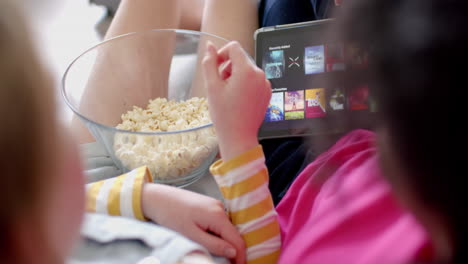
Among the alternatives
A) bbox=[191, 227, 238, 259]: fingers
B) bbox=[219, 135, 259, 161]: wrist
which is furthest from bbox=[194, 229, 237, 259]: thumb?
bbox=[219, 135, 259, 161]: wrist

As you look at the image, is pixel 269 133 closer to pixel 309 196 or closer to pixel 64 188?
pixel 309 196

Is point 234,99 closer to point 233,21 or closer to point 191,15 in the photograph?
point 233,21

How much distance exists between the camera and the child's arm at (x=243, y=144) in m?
0.57

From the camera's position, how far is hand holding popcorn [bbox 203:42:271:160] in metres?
0.57

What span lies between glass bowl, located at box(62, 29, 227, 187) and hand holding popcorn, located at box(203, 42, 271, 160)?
0.08 metres

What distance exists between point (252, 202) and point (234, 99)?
13 centimetres

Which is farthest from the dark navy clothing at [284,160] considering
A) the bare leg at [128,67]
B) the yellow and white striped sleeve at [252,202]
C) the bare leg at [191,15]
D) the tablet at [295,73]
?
the bare leg at [191,15]

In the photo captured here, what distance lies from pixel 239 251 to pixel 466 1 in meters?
0.40

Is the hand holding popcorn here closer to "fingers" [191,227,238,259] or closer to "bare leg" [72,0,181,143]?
"fingers" [191,227,238,259]

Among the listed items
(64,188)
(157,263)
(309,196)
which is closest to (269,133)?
(309,196)

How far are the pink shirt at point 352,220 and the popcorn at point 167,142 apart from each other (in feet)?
0.57

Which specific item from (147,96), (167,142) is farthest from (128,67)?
(167,142)

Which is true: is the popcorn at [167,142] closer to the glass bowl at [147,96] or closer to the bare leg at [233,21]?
the glass bowl at [147,96]

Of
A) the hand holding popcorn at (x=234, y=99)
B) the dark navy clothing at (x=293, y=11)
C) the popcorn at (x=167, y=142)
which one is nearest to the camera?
the hand holding popcorn at (x=234, y=99)
